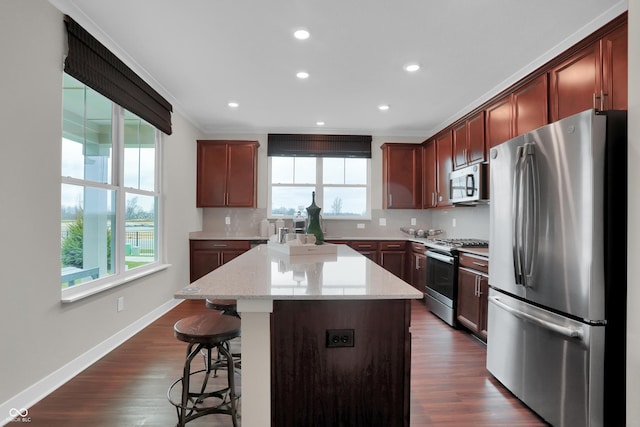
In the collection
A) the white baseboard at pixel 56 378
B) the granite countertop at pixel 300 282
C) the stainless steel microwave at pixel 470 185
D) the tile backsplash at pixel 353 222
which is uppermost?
the stainless steel microwave at pixel 470 185

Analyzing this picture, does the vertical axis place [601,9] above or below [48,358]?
above

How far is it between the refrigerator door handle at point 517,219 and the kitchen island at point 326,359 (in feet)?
3.52

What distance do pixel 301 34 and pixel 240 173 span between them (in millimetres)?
2992

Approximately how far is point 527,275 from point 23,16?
3395 millimetres

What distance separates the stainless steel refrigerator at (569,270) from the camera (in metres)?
1.66

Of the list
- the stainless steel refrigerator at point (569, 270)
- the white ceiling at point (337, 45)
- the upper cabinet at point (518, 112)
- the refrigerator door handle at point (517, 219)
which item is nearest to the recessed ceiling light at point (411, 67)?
the white ceiling at point (337, 45)

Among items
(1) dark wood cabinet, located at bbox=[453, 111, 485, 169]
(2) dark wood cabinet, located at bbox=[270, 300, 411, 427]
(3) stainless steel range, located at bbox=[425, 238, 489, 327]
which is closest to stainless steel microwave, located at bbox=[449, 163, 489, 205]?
(1) dark wood cabinet, located at bbox=[453, 111, 485, 169]

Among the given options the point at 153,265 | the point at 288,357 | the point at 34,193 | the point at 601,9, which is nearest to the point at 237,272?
the point at 288,357

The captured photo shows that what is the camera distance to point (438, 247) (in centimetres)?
389

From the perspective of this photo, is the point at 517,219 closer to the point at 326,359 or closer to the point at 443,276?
the point at 326,359

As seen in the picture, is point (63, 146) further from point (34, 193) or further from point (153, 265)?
point (153, 265)

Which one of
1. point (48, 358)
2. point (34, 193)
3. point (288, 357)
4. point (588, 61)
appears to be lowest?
point (48, 358)

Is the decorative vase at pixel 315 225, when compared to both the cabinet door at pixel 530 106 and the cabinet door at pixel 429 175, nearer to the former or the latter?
the cabinet door at pixel 530 106
